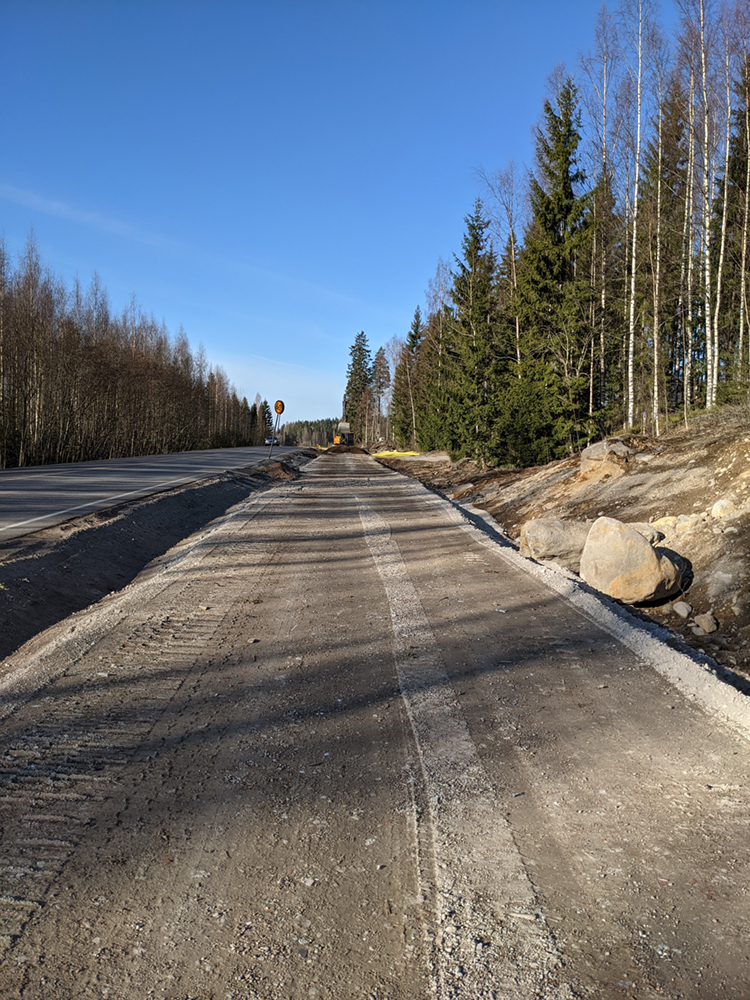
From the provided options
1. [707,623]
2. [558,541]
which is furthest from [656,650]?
[558,541]

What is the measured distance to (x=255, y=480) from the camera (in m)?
22.9

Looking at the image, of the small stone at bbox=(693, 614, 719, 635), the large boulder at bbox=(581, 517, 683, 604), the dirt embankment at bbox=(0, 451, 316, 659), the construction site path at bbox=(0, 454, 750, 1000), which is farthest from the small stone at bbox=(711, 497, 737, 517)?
the dirt embankment at bbox=(0, 451, 316, 659)

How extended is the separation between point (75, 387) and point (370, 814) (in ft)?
124

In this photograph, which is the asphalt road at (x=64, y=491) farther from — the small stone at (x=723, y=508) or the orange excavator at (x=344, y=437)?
the orange excavator at (x=344, y=437)

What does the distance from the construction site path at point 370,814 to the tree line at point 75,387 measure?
29581 millimetres

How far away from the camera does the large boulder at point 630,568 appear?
626 centimetres

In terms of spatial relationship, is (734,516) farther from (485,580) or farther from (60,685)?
(60,685)

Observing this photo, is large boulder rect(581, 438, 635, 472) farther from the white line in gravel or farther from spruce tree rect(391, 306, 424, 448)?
spruce tree rect(391, 306, 424, 448)

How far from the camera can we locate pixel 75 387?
35.6m

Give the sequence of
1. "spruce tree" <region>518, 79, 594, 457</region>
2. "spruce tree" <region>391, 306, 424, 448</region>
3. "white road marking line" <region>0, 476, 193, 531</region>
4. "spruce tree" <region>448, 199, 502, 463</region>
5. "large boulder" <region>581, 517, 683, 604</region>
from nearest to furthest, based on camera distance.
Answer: "large boulder" <region>581, 517, 683, 604</region> < "white road marking line" <region>0, 476, 193, 531</region> < "spruce tree" <region>518, 79, 594, 457</region> < "spruce tree" <region>448, 199, 502, 463</region> < "spruce tree" <region>391, 306, 424, 448</region>

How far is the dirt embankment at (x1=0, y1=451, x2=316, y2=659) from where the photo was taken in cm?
602

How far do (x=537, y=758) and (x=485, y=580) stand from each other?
3.81m

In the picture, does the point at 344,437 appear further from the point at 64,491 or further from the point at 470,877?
the point at 470,877

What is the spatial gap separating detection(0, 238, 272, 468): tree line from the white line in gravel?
30730 mm
